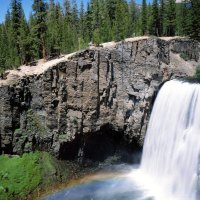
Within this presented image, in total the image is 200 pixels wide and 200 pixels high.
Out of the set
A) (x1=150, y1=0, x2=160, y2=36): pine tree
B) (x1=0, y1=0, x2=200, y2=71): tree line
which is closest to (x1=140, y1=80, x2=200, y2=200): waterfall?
(x1=0, y1=0, x2=200, y2=71): tree line

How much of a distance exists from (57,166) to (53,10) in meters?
51.1

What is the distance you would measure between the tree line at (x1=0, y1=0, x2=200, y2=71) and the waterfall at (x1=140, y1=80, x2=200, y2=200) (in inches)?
630

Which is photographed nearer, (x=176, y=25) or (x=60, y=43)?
(x=60, y=43)

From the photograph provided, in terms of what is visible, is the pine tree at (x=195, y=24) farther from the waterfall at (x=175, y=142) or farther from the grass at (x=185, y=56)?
the waterfall at (x=175, y=142)

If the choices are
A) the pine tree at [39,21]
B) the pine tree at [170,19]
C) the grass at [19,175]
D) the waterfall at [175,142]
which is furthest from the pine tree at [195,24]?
the grass at [19,175]

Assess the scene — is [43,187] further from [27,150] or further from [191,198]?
[191,198]

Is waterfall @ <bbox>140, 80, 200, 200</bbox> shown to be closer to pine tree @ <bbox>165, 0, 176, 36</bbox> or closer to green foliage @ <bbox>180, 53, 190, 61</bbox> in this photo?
green foliage @ <bbox>180, 53, 190, 61</bbox>

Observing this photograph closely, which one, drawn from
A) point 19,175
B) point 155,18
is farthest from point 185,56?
point 19,175

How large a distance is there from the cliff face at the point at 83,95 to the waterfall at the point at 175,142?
1.98 meters

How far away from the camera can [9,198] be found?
118 ft

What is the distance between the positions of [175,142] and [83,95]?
11764 mm

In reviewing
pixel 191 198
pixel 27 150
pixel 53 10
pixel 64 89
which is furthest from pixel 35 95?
pixel 53 10

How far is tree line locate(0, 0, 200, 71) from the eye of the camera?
51812mm

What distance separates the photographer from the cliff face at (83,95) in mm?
40938
